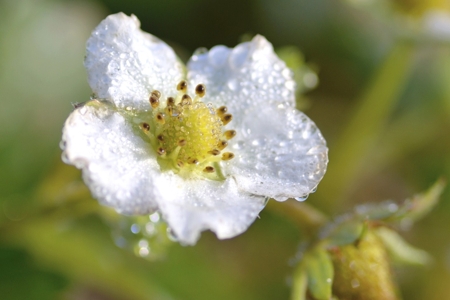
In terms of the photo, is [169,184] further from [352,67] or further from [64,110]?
[352,67]

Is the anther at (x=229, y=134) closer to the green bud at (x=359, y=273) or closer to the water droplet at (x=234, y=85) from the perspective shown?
the water droplet at (x=234, y=85)

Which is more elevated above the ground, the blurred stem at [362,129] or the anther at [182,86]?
the anther at [182,86]

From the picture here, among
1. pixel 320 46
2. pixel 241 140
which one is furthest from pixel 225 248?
pixel 241 140

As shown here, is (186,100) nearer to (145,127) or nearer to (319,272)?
(145,127)

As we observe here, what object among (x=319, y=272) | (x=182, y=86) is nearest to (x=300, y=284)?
(x=319, y=272)

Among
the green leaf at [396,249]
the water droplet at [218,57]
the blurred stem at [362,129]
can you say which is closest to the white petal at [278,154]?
the water droplet at [218,57]

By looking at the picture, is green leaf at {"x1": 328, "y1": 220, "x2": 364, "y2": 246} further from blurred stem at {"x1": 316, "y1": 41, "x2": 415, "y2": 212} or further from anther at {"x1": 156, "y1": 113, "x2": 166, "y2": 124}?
blurred stem at {"x1": 316, "y1": 41, "x2": 415, "y2": 212}

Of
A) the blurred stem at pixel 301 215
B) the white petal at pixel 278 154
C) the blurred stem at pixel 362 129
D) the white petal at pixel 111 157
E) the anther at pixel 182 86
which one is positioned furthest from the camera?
the blurred stem at pixel 362 129
